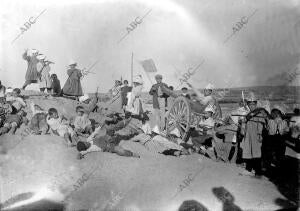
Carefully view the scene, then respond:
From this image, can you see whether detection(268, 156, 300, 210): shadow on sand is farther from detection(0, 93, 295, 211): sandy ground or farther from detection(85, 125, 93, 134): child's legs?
detection(85, 125, 93, 134): child's legs

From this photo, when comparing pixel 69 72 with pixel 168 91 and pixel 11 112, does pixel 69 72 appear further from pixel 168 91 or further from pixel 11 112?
pixel 168 91

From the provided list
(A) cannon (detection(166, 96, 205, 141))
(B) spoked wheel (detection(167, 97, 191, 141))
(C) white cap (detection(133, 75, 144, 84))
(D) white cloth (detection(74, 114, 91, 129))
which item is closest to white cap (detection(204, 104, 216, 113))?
(A) cannon (detection(166, 96, 205, 141))

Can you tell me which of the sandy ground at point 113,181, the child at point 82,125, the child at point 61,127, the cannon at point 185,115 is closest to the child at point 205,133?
the cannon at point 185,115

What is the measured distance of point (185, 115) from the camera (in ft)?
30.7

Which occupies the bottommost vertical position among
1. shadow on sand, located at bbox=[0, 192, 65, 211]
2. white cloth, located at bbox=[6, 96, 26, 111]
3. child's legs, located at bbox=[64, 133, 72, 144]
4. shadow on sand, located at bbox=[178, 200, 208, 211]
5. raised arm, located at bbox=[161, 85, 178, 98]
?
shadow on sand, located at bbox=[0, 192, 65, 211]

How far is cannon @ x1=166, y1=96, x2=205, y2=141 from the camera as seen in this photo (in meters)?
9.24

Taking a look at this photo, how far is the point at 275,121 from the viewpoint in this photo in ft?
25.7

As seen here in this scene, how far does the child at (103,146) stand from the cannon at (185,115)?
6.16 ft

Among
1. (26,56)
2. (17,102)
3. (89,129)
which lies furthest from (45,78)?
(89,129)

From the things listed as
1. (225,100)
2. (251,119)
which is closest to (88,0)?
(251,119)

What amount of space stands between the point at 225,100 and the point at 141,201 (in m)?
11.0

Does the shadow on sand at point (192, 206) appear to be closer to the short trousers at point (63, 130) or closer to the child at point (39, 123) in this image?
the short trousers at point (63, 130)

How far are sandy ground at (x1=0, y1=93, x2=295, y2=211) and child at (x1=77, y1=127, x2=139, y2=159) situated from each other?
6.3 inches

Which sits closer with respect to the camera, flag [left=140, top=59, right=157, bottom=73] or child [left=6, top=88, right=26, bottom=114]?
child [left=6, top=88, right=26, bottom=114]
